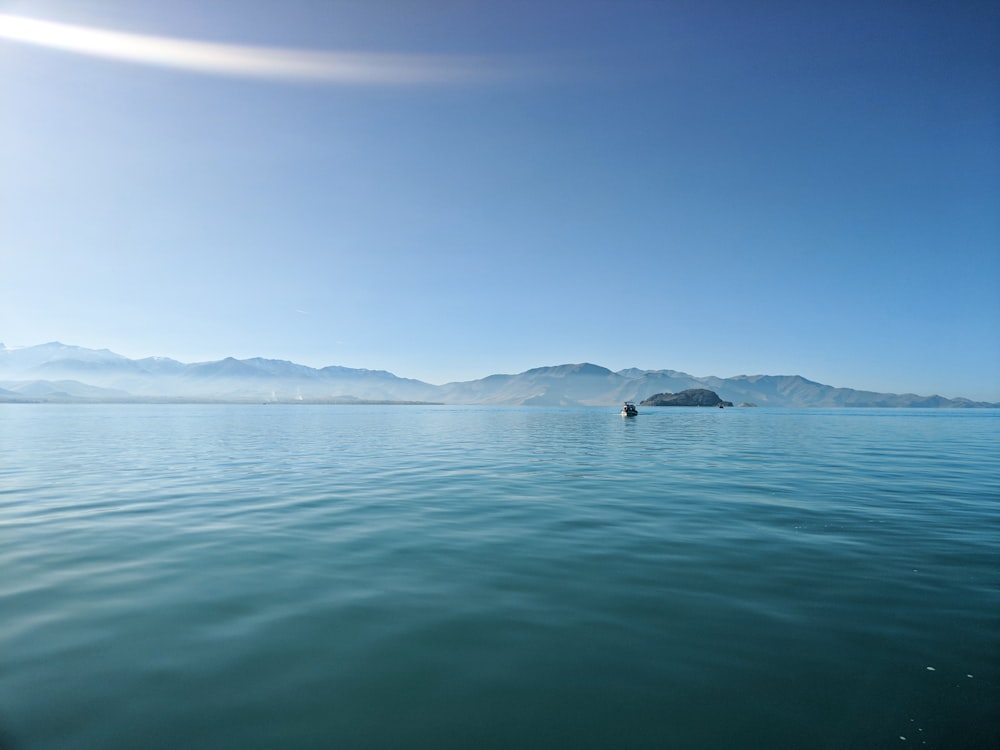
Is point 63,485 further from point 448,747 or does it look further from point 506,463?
point 448,747

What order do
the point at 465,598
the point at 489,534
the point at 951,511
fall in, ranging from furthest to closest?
the point at 951,511
the point at 489,534
the point at 465,598

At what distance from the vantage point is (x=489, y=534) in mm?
12922

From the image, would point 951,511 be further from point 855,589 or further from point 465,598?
point 465,598

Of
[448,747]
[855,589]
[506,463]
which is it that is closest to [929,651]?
[855,589]

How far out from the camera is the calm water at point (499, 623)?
5.18 metres

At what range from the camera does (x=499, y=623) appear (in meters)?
7.55

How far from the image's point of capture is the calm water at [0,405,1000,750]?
204 inches

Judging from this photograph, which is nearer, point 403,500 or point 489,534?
point 489,534

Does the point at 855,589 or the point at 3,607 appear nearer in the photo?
the point at 3,607

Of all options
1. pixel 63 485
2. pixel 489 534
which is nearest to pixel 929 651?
pixel 489 534

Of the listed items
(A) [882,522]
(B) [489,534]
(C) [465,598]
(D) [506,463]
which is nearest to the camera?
(C) [465,598]

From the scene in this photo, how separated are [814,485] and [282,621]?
2164 cm

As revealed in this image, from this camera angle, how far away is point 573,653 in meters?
6.62

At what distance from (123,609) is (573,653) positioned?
7.48 meters
